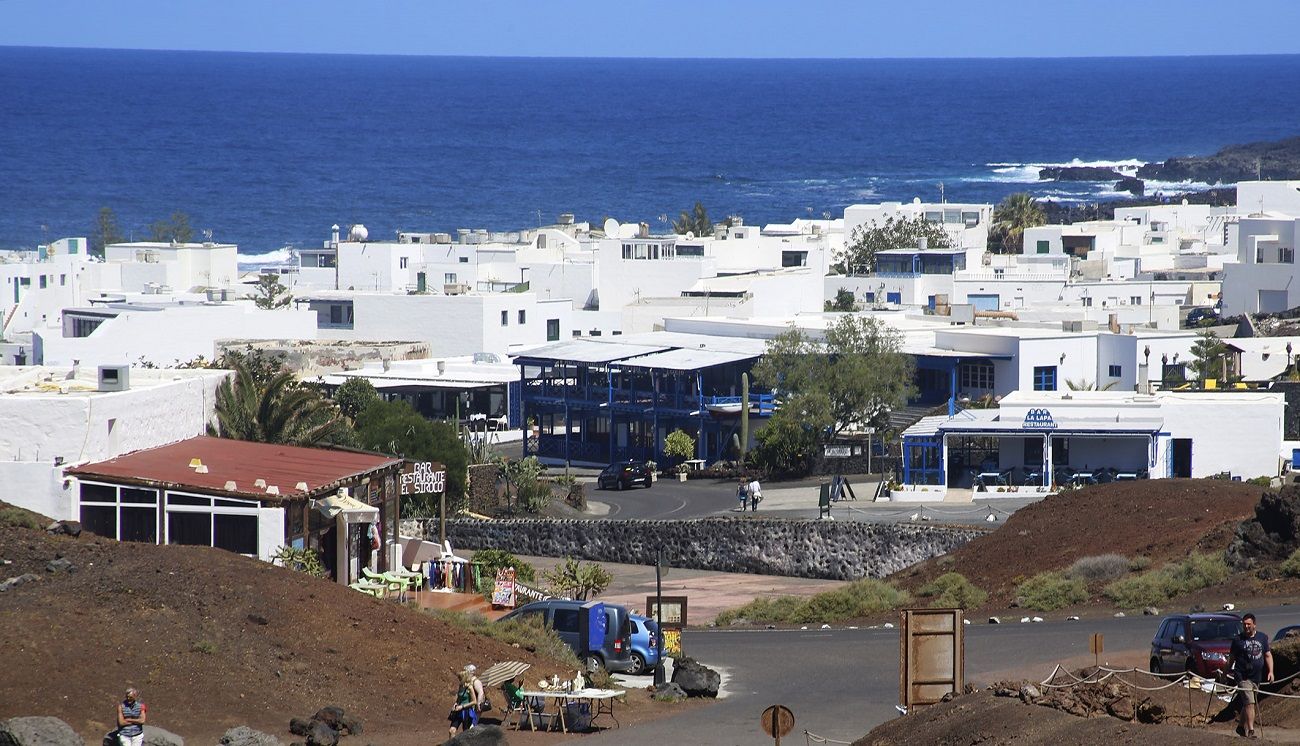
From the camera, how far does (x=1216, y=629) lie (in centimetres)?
2222

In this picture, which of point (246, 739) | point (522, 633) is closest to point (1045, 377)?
point (522, 633)

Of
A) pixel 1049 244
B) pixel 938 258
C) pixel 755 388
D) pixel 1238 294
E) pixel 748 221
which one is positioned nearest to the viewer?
pixel 755 388

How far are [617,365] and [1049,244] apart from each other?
147 ft

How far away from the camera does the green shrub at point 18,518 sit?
25125mm

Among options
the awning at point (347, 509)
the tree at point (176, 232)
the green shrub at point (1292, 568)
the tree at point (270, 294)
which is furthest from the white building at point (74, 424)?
the tree at point (176, 232)

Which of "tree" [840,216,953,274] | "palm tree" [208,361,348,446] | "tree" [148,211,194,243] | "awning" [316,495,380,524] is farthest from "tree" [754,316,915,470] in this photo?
"tree" [148,211,194,243]

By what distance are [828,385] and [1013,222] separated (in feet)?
190

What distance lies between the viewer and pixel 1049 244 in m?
102

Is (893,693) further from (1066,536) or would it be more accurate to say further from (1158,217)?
(1158,217)

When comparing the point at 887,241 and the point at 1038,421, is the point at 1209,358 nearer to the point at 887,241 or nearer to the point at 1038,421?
the point at 1038,421

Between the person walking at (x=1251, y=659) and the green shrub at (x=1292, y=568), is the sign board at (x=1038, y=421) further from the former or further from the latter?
the person walking at (x=1251, y=659)

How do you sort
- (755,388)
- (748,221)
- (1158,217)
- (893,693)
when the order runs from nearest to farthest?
(893,693)
(755,388)
(1158,217)
(748,221)

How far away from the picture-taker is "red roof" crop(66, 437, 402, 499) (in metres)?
28.1

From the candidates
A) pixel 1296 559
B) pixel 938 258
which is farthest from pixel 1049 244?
pixel 1296 559
